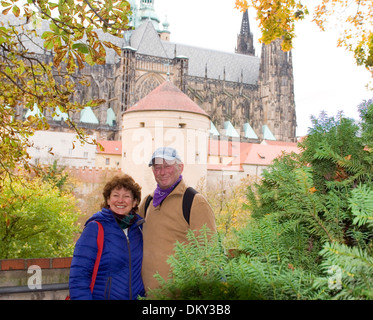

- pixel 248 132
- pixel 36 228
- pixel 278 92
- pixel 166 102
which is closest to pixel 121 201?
pixel 36 228

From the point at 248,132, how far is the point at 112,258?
2105 inches

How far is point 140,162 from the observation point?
1025 inches

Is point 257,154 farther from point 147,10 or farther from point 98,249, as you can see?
point 147,10

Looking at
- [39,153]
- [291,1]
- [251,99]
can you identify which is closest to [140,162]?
[39,153]

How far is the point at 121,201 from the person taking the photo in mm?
2395

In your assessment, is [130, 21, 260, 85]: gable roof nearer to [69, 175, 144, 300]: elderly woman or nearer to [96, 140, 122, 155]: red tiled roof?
[96, 140, 122, 155]: red tiled roof

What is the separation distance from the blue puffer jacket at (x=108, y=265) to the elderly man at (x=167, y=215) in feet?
0.20

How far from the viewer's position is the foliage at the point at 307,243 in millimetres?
844

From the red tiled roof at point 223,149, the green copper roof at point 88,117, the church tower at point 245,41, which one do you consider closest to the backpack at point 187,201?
the red tiled roof at point 223,149
